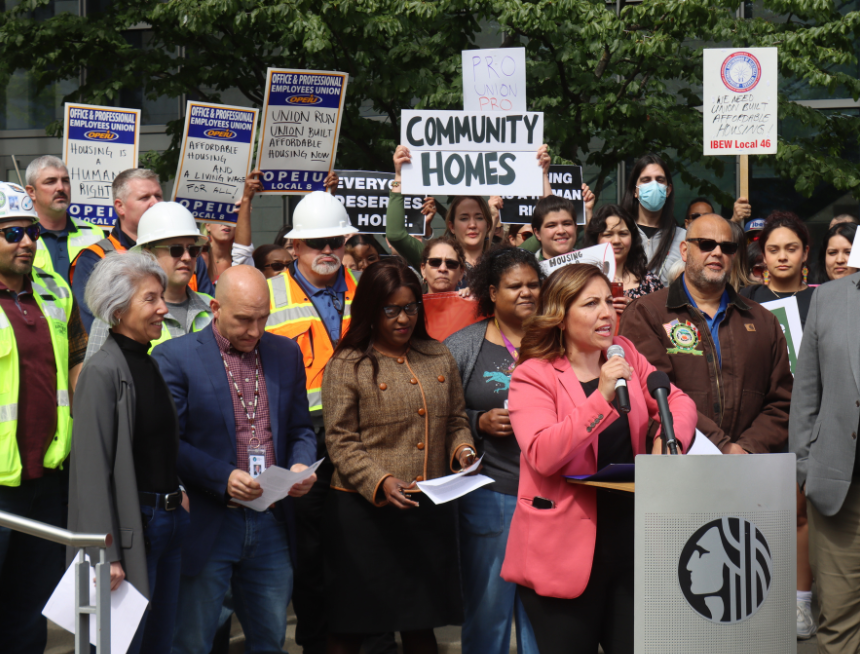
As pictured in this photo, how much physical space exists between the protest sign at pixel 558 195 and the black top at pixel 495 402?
298cm

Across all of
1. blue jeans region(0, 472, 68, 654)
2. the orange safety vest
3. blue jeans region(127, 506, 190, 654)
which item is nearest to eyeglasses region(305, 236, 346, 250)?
the orange safety vest

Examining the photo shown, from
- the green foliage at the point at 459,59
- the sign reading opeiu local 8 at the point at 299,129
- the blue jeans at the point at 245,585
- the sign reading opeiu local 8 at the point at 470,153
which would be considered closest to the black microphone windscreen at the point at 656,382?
A: the blue jeans at the point at 245,585

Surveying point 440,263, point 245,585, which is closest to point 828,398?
point 440,263

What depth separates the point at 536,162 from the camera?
6.90m

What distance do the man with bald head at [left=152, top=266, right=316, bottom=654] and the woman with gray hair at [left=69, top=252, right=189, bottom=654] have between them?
A: 20 cm

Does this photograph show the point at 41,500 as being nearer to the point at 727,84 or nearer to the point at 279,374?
the point at 279,374

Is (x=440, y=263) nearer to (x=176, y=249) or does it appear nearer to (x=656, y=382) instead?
(x=176, y=249)

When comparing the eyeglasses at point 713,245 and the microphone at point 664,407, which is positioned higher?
the eyeglasses at point 713,245

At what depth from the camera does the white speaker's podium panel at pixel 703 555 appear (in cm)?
314

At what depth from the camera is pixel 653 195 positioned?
6.39 metres

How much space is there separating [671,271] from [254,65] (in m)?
7.98

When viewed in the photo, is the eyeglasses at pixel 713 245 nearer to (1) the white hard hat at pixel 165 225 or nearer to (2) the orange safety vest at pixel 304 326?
(2) the orange safety vest at pixel 304 326

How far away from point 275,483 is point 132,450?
61 cm

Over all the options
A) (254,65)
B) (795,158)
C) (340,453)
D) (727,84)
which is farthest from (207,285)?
(795,158)
